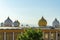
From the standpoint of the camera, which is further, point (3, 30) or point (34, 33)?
point (3, 30)

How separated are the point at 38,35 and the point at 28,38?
109cm

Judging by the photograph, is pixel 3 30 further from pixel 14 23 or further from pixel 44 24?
pixel 14 23

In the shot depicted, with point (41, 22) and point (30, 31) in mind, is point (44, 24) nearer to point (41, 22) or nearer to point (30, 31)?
point (41, 22)

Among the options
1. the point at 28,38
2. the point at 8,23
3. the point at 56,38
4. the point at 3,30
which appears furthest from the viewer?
the point at 8,23

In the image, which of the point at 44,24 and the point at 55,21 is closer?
the point at 44,24

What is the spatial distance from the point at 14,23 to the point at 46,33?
17.3 metres

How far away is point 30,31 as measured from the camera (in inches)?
894

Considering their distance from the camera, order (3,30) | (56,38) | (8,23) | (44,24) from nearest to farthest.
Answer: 1. (3,30)
2. (56,38)
3. (44,24)
4. (8,23)

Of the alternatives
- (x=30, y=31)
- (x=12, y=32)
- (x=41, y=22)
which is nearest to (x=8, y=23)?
(x=41, y=22)

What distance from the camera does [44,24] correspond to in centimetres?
4869

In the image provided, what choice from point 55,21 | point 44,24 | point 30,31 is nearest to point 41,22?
point 44,24

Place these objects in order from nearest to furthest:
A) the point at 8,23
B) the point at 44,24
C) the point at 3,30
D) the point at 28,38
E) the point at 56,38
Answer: the point at 28,38 < the point at 3,30 < the point at 56,38 < the point at 44,24 < the point at 8,23

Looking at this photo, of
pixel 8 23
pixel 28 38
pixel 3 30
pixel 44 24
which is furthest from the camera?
pixel 8 23

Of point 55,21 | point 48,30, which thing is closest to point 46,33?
point 48,30
